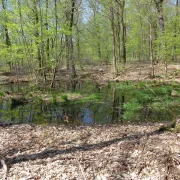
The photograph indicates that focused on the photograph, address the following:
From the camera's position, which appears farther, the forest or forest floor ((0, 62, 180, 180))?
the forest

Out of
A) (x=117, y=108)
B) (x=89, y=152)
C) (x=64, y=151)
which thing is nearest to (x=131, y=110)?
(x=117, y=108)

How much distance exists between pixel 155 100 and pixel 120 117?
3.18 meters

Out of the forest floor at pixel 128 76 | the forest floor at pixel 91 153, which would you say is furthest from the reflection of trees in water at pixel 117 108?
the forest floor at pixel 128 76

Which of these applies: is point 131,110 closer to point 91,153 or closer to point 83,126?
point 83,126

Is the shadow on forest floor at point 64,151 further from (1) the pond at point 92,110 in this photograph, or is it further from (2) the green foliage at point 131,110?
(2) the green foliage at point 131,110

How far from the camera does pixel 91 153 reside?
4922 mm

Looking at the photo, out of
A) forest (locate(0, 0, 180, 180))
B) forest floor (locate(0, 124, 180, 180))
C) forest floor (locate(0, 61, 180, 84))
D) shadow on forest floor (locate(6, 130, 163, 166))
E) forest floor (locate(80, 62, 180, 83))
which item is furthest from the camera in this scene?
forest floor (locate(0, 61, 180, 84))

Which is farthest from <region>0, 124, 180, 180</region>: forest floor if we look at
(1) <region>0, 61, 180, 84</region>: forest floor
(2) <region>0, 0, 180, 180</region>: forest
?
(1) <region>0, 61, 180, 84</region>: forest floor

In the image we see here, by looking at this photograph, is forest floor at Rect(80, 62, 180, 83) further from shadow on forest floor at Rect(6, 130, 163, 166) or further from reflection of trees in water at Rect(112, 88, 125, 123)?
shadow on forest floor at Rect(6, 130, 163, 166)

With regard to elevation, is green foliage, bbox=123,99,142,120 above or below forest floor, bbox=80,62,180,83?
below

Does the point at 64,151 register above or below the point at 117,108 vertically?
below

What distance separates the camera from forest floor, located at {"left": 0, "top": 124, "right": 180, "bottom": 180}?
13.2 feet

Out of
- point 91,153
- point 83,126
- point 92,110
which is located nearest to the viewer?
point 91,153

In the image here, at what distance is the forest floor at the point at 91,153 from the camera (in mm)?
4016
